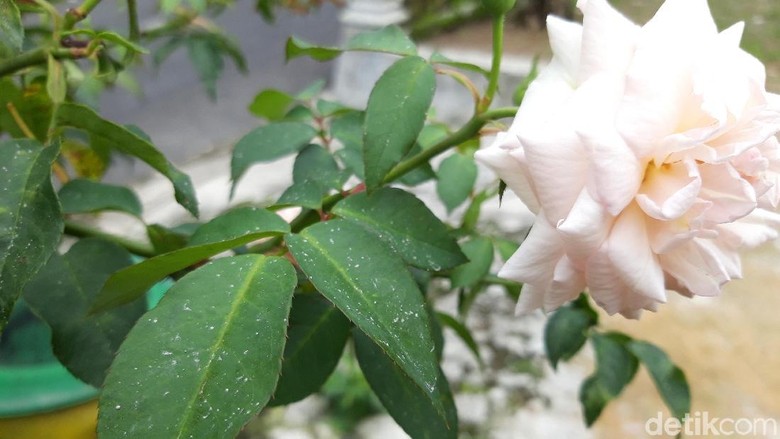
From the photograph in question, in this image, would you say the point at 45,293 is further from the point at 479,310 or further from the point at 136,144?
the point at 479,310

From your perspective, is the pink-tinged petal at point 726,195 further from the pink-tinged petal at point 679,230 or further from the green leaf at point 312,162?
the green leaf at point 312,162

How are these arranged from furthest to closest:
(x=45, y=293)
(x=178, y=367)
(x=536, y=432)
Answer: (x=536, y=432), (x=45, y=293), (x=178, y=367)

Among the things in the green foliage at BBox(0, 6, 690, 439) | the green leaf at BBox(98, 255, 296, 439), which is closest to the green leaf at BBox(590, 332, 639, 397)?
the green foliage at BBox(0, 6, 690, 439)

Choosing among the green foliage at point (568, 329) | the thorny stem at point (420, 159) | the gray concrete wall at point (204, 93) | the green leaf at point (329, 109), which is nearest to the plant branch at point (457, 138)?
the thorny stem at point (420, 159)

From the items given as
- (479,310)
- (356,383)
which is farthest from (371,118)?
(479,310)

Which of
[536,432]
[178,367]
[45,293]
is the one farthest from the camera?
[536,432]

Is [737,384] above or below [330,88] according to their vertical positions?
above

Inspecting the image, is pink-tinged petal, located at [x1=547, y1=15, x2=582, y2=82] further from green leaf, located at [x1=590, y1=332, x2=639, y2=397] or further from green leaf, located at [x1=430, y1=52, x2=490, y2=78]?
green leaf, located at [x1=590, y1=332, x2=639, y2=397]
